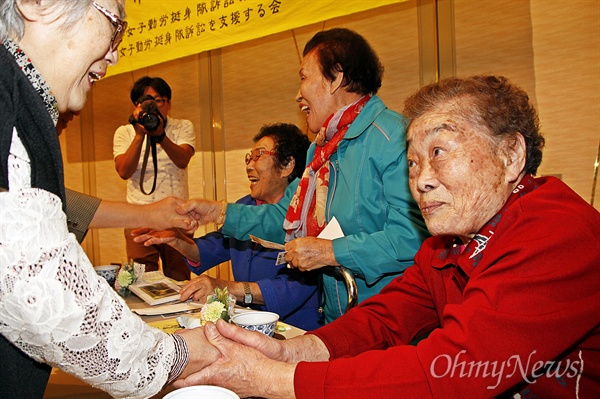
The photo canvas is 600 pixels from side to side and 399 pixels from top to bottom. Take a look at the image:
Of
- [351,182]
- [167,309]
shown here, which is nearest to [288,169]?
[351,182]

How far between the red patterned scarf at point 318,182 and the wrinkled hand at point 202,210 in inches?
22.2

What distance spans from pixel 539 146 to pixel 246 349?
914 mm

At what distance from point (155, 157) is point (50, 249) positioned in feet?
11.0

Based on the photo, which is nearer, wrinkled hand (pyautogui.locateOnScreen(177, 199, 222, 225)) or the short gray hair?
the short gray hair

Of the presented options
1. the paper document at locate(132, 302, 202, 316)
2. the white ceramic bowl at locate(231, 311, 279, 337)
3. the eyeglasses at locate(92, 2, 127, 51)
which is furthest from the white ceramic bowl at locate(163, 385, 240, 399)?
the paper document at locate(132, 302, 202, 316)

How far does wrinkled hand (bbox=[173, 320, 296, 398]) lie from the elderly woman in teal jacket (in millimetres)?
673

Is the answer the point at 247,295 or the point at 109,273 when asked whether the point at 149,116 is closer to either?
the point at 109,273

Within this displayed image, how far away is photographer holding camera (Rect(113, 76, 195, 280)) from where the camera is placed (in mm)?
3963

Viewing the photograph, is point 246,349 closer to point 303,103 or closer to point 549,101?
point 303,103

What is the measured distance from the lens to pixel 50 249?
2.68 ft

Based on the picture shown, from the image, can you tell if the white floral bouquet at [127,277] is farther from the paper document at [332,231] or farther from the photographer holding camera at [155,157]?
the photographer holding camera at [155,157]

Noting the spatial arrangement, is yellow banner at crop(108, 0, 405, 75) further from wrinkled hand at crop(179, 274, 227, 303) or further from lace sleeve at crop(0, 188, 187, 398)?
lace sleeve at crop(0, 188, 187, 398)

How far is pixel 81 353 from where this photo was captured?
864 mm

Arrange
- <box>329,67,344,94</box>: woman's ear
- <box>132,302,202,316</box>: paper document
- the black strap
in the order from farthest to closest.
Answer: the black strap → <box>329,67,344,94</box>: woman's ear → <box>132,302,202,316</box>: paper document
